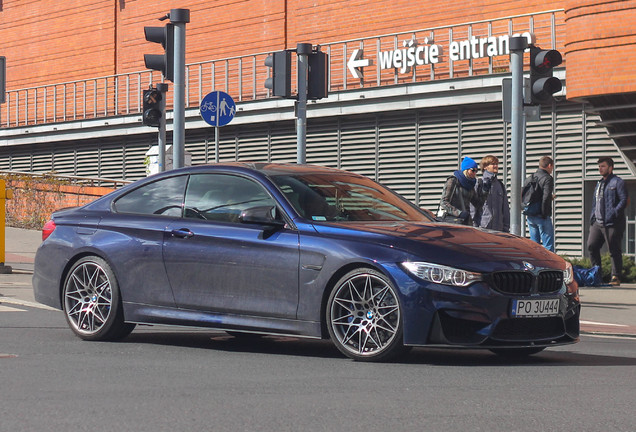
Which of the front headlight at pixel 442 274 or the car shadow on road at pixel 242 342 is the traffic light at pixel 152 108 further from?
the front headlight at pixel 442 274

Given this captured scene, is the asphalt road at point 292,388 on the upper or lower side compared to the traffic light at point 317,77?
lower

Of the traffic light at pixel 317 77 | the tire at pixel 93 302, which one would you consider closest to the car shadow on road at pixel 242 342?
the tire at pixel 93 302

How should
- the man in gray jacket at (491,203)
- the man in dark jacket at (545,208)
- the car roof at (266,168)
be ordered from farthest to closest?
the man in dark jacket at (545,208) → the man in gray jacket at (491,203) → the car roof at (266,168)

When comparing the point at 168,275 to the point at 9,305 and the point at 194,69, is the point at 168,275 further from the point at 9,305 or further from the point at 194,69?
the point at 194,69

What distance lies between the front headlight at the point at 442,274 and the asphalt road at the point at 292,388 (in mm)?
574

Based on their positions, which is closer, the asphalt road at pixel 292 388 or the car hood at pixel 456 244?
the asphalt road at pixel 292 388

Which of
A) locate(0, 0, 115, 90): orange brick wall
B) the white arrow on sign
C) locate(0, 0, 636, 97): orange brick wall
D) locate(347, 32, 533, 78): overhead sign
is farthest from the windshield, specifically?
locate(0, 0, 115, 90): orange brick wall

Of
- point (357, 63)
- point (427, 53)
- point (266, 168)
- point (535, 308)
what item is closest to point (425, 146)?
point (427, 53)

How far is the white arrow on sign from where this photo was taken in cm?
2677

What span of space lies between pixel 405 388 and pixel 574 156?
16716mm

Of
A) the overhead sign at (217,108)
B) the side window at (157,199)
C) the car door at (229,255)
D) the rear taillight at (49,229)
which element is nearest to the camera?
the car door at (229,255)

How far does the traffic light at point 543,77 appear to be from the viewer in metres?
13.3

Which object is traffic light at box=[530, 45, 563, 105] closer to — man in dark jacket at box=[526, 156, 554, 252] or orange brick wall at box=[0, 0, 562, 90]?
man in dark jacket at box=[526, 156, 554, 252]

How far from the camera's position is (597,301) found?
47.8ft
